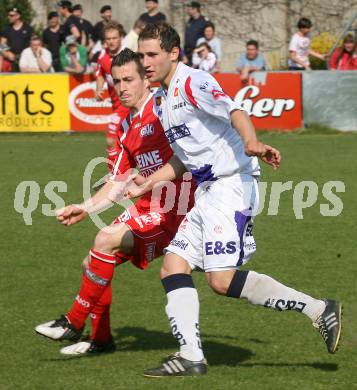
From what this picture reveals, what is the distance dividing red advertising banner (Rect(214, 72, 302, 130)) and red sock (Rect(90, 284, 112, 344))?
1283 cm

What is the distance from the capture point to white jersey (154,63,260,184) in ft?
19.4

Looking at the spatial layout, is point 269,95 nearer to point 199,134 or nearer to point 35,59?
point 35,59

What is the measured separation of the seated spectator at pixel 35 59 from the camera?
20.3 metres

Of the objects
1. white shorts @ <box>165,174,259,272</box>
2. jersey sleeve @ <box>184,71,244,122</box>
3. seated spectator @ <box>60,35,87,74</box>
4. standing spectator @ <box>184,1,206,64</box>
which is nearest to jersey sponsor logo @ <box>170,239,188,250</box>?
white shorts @ <box>165,174,259,272</box>

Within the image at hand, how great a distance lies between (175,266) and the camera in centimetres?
593

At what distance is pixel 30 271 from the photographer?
8836 mm

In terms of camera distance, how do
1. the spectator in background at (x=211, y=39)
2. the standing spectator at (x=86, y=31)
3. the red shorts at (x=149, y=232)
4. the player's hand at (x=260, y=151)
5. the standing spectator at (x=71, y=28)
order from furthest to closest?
the standing spectator at (x=86, y=31)
the standing spectator at (x=71, y=28)
the spectator in background at (x=211, y=39)
the red shorts at (x=149, y=232)
the player's hand at (x=260, y=151)

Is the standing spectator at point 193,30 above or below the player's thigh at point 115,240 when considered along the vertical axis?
below

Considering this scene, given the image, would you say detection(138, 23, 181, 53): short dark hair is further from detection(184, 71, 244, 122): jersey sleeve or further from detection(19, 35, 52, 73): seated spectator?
detection(19, 35, 52, 73): seated spectator

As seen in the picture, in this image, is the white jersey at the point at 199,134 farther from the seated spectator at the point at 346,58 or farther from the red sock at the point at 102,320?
the seated spectator at the point at 346,58

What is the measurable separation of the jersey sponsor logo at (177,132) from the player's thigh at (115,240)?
737 mm

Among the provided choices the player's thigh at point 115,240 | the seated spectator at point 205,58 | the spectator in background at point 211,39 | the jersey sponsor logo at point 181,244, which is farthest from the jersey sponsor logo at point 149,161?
the spectator in background at point 211,39

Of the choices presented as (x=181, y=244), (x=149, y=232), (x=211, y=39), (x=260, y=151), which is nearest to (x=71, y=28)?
(x=211, y=39)

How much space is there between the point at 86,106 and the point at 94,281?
521 inches
